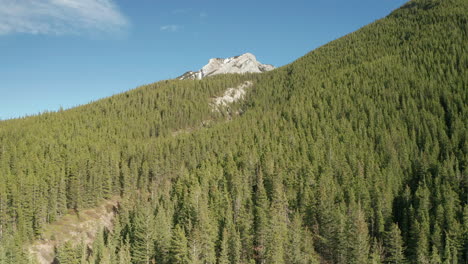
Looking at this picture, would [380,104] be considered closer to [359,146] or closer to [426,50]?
[359,146]

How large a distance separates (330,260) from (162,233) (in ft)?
129

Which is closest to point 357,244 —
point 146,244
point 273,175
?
point 273,175

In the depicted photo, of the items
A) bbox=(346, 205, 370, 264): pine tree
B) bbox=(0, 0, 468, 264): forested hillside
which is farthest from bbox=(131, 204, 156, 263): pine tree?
bbox=(346, 205, 370, 264): pine tree

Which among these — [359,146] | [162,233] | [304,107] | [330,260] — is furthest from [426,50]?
[162,233]

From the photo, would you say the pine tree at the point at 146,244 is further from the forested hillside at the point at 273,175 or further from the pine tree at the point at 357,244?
the pine tree at the point at 357,244

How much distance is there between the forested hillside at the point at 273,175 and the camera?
64.4 meters

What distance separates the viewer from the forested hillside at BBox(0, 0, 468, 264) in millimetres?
64375

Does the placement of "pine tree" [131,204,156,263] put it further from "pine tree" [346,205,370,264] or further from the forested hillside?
"pine tree" [346,205,370,264]

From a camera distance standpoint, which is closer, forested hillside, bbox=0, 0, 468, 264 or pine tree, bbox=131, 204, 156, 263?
pine tree, bbox=131, 204, 156, 263

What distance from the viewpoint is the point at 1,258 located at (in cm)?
5419

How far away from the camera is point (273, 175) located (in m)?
95.7

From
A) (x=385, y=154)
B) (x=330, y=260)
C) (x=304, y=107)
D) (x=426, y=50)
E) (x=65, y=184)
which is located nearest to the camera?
(x=330, y=260)

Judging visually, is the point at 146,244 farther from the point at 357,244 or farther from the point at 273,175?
the point at 273,175

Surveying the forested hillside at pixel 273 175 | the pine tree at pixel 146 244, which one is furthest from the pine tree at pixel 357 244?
the pine tree at pixel 146 244
